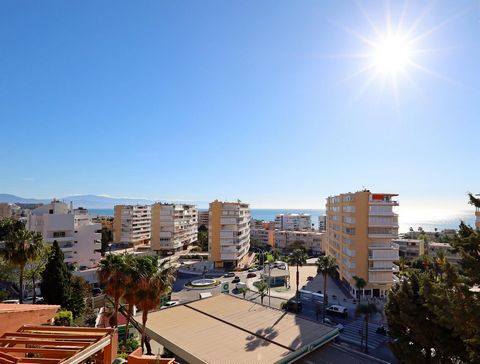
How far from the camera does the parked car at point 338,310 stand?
44531 mm

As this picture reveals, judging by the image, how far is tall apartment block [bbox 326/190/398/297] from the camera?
177ft

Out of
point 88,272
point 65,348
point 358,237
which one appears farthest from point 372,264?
point 65,348

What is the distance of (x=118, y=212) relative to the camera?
112062 mm

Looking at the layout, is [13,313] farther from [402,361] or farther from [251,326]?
[402,361]

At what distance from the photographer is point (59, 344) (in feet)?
35.2

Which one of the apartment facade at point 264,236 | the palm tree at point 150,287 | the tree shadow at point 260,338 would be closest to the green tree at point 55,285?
the palm tree at point 150,287

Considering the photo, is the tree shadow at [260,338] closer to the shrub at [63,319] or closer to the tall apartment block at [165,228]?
the shrub at [63,319]

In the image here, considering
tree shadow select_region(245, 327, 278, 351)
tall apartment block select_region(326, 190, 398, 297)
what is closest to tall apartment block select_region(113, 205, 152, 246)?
tall apartment block select_region(326, 190, 398, 297)

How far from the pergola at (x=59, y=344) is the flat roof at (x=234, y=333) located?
10.8m

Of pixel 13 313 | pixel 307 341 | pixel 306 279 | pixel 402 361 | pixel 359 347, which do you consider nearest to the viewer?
pixel 13 313

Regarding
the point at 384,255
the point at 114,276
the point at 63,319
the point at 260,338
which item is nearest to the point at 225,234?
the point at 384,255

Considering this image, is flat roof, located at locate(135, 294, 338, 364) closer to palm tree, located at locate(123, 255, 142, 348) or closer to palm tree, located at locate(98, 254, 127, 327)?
palm tree, located at locate(123, 255, 142, 348)

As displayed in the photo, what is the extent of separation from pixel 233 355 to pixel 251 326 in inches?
203

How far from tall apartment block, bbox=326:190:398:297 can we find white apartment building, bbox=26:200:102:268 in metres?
49.7
